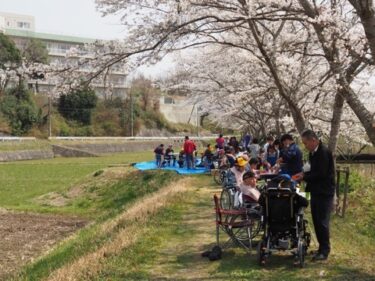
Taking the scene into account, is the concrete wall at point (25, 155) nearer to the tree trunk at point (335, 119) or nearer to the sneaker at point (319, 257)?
the tree trunk at point (335, 119)

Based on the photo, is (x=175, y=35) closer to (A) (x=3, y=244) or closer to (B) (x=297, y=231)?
(B) (x=297, y=231)

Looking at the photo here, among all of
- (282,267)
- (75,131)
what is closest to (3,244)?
(282,267)

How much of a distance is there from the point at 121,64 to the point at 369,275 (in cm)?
503

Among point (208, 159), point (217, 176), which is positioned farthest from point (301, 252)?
point (208, 159)

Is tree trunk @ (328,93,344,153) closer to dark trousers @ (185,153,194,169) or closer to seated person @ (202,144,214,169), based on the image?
seated person @ (202,144,214,169)

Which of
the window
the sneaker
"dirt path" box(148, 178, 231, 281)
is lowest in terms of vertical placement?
"dirt path" box(148, 178, 231, 281)

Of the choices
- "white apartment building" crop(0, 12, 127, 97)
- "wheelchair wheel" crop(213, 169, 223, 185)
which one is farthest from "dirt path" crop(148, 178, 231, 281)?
"white apartment building" crop(0, 12, 127, 97)

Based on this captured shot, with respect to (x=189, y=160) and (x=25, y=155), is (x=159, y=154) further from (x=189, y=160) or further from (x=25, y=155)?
(x=25, y=155)

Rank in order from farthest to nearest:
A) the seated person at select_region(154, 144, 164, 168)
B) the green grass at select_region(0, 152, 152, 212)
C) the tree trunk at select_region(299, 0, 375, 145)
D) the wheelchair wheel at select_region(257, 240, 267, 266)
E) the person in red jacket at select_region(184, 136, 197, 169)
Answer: the seated person at select_region(154, 144, 164, 168) < the person in red jacket at select_region(184, 136, 197, 169) < the green grass at select_region(0, 152, 152, 212) < the wheelchair wheel at select_region(257, 240, 267, 266) < the tree trunk at select_region(299, 0, 375, 145)

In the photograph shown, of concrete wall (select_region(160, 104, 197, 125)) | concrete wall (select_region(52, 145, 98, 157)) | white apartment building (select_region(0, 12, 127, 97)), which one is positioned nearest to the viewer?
concrete wall (select_region(52, 145, 98, 157))

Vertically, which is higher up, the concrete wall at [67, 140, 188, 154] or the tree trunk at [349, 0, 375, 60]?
the tree trunk at [349, 0, 375, 60]

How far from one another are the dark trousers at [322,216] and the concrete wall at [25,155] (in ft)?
140

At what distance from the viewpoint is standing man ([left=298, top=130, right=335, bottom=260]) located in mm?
6668

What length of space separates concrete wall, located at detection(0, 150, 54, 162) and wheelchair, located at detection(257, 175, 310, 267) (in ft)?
139
